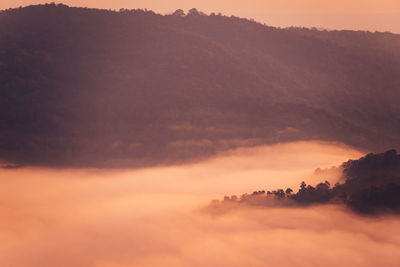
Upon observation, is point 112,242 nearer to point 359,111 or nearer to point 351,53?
point 359,111

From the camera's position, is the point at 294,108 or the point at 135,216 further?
the point at 294,108

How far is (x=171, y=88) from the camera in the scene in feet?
290

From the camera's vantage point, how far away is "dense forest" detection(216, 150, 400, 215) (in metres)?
40.6

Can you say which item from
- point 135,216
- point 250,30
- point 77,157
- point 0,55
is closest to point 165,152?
point 77,157

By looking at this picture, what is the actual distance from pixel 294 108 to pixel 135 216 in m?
45.3

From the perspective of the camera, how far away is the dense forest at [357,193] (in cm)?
4062

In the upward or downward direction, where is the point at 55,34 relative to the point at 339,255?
upward

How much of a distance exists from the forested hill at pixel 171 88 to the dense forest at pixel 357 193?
22091 millimetres

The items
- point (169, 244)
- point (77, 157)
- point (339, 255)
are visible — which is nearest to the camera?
point (339, 255)

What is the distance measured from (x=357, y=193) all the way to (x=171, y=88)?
167ft

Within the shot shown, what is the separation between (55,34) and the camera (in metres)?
103

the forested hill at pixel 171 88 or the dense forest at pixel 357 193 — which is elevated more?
the forested hill at pixel 171 88

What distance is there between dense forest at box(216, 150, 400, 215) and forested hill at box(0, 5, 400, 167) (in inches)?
870

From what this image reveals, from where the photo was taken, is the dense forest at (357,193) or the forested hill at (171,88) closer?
the dense forest at (357,193)
